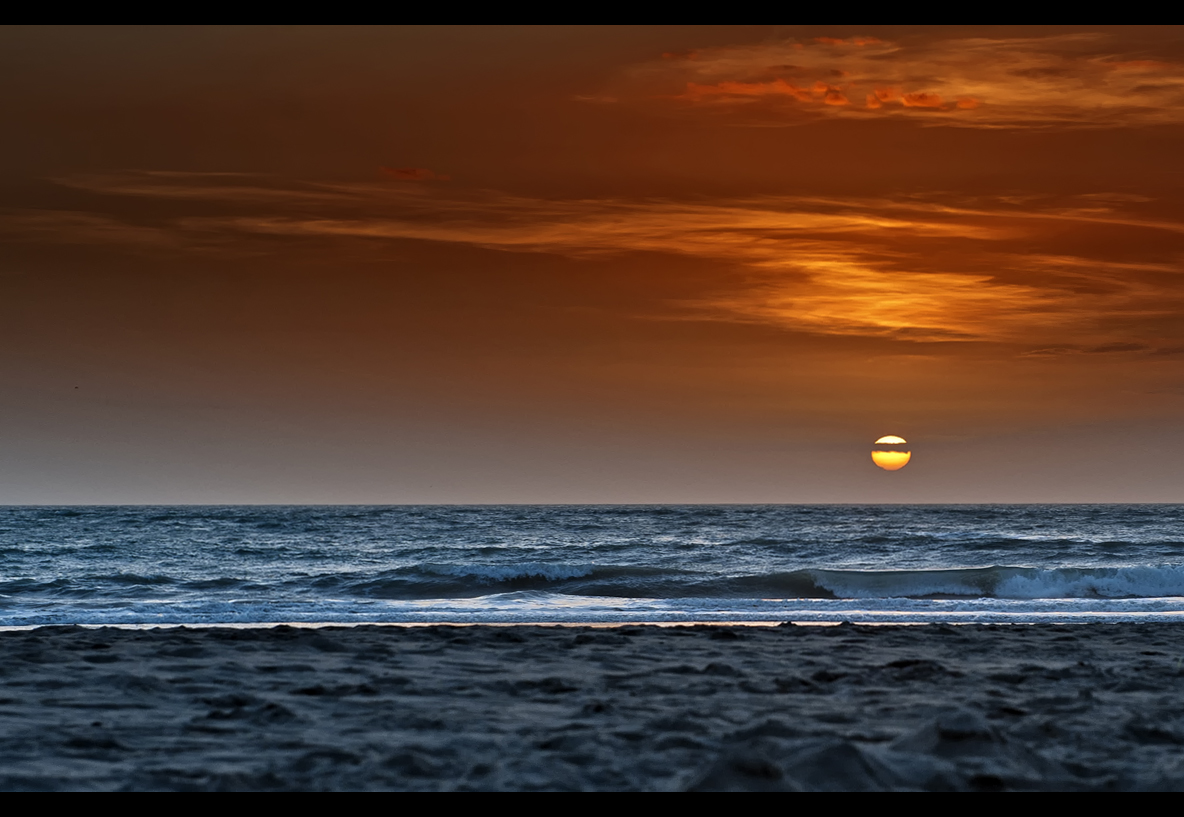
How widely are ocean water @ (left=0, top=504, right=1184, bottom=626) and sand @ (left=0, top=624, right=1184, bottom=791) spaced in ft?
16.5

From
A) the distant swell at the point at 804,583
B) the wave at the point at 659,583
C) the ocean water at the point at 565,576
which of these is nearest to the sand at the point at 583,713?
the ocean water at the point at 565,576

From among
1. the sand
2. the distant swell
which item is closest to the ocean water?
the distant swell

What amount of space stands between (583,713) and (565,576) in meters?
21.5

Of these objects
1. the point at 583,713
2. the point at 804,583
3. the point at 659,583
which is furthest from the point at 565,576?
the point at 583,713

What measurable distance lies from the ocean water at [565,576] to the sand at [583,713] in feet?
16.5

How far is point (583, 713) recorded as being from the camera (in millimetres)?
6211

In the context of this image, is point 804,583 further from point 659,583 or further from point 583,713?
point 583,713

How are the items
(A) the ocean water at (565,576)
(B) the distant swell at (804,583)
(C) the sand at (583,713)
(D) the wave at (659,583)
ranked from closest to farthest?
(C) the sand at (583,713) → (A) the ocean water at (565,576) → (D) the wave at (659,583) → (B) the distant swell at (804,583)

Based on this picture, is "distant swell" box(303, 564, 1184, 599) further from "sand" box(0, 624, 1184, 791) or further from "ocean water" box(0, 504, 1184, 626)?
"sand" box(0, 624, 1184, 791)

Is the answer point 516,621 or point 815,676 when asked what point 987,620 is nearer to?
point 516,621

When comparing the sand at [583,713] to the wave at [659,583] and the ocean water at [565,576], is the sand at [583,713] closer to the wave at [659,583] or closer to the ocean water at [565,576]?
the ocean water at [565,576]

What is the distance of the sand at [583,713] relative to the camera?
15.8ft

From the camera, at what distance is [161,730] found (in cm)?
576
